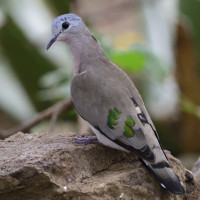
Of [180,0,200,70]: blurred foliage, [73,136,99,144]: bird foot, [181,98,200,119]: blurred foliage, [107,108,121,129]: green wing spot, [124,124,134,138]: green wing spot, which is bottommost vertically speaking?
[181,98,200,119]: blurred foliage

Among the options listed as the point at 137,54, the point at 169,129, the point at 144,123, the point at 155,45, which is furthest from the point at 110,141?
the point at 155,45

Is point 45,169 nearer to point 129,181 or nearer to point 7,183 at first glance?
point 7,183

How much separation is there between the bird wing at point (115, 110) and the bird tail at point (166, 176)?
0.06 meters

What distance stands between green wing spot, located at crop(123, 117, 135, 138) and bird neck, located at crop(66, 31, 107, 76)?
59 cm

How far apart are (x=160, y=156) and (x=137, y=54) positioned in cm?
→ 193

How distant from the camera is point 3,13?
7.80 meters

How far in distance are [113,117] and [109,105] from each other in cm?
9

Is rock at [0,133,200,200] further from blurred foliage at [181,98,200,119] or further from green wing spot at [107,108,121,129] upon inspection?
blurred foliage at [181,98,200,119]

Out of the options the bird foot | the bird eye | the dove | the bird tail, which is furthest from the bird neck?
the bird tail

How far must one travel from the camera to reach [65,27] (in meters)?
4.71

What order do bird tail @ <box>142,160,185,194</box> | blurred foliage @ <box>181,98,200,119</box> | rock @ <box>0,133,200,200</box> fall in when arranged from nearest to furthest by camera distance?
rock @ <box>0,133,200,200</box>, bird tail @ <box>142,160,185,194</box>, blurred foliage @ <box>181,98,200,119</box>

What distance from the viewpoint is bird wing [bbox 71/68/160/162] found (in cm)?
420

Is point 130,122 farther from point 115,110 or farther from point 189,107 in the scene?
point 189,107

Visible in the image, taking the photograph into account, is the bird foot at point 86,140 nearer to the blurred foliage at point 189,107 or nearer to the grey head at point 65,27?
the grey head at point 65,27
